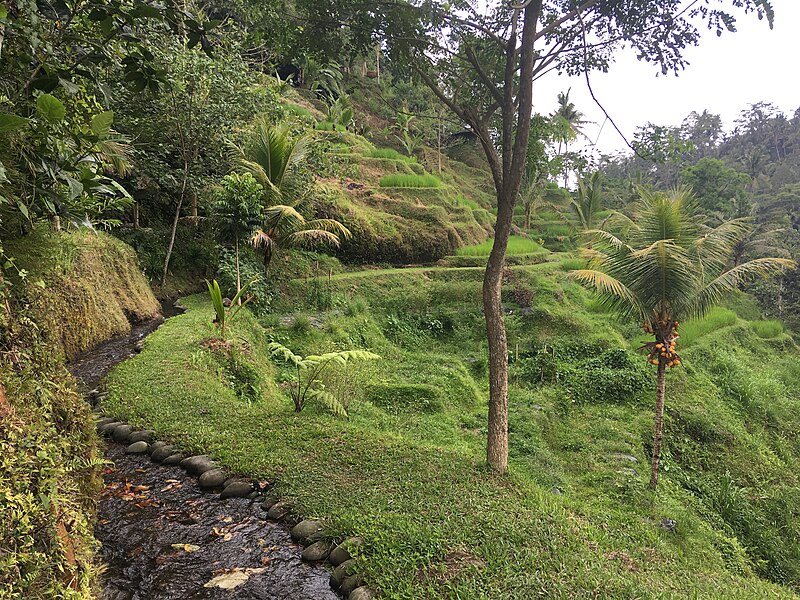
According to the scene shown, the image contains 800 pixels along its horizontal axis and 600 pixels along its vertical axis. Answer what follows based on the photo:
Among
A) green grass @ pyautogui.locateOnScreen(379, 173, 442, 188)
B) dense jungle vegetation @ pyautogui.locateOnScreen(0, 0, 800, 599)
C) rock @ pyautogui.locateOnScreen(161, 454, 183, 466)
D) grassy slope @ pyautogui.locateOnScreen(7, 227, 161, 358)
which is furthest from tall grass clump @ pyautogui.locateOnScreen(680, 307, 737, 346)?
grassy slope @ pyautogui.locateOnScreen(7, 227, 161, 358)

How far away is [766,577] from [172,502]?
8.59 m

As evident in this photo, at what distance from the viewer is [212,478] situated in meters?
4.27

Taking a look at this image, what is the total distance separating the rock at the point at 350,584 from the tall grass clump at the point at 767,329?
19720 millimetres

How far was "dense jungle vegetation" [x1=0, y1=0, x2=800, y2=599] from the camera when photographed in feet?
6.98

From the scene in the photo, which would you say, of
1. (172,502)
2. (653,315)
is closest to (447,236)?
(653,315)

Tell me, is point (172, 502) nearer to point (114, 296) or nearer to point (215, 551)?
point (215, 551)

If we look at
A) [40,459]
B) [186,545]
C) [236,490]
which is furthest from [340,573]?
[40,459]

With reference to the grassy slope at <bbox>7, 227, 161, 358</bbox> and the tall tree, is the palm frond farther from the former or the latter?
the grassy slope at <bbox>7, 227, 161, 358</bbox>

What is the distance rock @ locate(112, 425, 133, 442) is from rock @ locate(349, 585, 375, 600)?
3114 mm

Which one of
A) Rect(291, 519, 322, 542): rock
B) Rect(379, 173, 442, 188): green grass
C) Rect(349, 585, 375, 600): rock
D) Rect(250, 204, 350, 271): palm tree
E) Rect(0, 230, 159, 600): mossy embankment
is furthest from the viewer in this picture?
Rect(379, 173, 442, 188): green grass

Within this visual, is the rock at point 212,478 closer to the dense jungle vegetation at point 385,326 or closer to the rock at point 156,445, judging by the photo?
the dense jungle vegetation at point 385,326

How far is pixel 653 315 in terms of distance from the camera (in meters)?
8.30

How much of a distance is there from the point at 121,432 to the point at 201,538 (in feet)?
6.41

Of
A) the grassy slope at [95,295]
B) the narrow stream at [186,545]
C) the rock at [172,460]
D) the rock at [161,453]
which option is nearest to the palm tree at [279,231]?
the grassy slope at [95,295]
